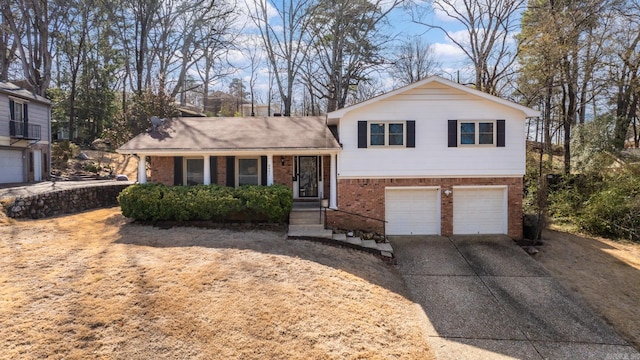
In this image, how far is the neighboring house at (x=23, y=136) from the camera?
59.1ft

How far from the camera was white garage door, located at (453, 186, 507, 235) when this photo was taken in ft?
40.7

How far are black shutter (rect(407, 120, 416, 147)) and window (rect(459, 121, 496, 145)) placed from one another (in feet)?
5.96

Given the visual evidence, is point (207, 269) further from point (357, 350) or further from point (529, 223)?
point (529, 223)

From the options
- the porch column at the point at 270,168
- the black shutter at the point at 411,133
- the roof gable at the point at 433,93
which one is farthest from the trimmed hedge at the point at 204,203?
the black shutter at the point at 411,133

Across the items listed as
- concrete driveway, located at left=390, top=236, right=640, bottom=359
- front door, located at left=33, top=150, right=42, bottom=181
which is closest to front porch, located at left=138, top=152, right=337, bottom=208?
concrete driveway, located at left=390, top=236, right=640, bottom=359

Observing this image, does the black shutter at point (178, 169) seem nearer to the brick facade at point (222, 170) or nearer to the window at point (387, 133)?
the brick facade at point (222, 170)

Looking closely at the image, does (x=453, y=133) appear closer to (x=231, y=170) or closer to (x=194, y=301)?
(x=231, y=170)

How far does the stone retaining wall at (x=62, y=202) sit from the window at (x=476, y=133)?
52.4 ft

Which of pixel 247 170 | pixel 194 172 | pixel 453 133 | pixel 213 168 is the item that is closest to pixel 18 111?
pixel 194 172

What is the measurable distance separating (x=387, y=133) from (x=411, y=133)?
35.6 inches

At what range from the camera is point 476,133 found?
A: 12055mm

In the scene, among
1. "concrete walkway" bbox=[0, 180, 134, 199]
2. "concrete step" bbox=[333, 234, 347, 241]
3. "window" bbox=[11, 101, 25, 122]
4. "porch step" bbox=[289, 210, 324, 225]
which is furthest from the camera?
"window" bbox=[11, 101, 25, 122]

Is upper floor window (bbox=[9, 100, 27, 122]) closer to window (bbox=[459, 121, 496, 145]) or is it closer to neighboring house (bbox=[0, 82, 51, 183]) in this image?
neighboring house (bbox=[0, 82, 51, 183])

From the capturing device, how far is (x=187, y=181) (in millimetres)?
13672
